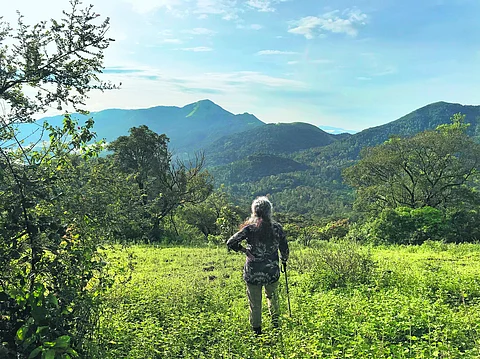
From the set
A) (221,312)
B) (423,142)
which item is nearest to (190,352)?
(221,312)

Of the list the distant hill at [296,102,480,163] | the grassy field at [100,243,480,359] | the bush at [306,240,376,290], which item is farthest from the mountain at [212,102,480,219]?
the grassy field at [100,243,480,359]

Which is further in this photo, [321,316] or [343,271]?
[343,271]

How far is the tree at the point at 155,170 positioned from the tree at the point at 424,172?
14486 millimetres

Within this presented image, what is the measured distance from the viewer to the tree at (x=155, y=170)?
84.6ft

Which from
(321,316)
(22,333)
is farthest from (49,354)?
(321,316)

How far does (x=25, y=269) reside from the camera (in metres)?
3.94

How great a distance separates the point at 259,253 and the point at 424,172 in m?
27.3

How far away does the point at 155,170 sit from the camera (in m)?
26.8

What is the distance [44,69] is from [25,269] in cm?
235

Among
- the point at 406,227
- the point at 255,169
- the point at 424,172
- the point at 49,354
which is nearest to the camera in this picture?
the point at 49,354

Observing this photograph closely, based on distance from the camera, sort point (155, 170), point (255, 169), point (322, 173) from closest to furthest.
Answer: point (155, 170) < point (322, 173) < point (255, 169)

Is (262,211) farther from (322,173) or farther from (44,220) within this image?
(322,173)

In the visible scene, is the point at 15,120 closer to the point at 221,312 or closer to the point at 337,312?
the point at 221,312

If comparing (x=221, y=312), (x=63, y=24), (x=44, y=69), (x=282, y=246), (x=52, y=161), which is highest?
(x=63, y=24)
